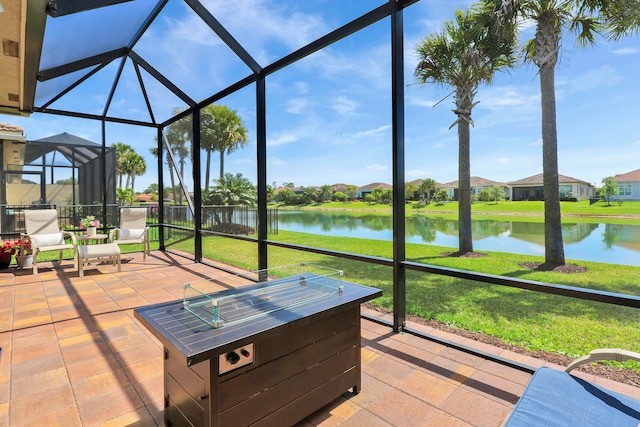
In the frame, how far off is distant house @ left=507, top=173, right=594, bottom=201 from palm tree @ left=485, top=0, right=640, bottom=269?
0.20 metres

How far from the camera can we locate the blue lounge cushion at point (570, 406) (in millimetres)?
1161

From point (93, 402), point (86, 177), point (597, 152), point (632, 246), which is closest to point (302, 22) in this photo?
point (93, 402)

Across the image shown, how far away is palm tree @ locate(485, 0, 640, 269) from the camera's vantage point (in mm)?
4957

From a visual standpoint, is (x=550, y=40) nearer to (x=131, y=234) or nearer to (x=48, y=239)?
(x=131, y=234)

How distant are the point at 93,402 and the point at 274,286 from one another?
1.27 meters

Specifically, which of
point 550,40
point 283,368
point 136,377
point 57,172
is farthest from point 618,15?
point 57,172

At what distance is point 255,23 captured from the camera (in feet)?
12.6

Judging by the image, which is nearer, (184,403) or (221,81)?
(184,403)

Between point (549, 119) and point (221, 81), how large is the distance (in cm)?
568

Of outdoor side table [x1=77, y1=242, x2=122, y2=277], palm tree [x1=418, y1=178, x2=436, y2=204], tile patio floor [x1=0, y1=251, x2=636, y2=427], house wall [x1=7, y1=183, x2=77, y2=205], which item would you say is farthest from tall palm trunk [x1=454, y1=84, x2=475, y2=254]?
house wall [x1=7, y1=183, x2=77, y2=205]

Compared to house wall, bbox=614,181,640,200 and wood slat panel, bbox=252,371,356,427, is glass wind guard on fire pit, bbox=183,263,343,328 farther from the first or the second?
house wall, bbox=614,181,640,200

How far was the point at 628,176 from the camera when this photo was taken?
4609mm

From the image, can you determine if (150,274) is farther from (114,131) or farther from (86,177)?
(86,177)

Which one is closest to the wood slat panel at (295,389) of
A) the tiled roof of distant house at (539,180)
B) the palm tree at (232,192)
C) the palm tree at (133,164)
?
the tiled roof of distant house at (539,180)
